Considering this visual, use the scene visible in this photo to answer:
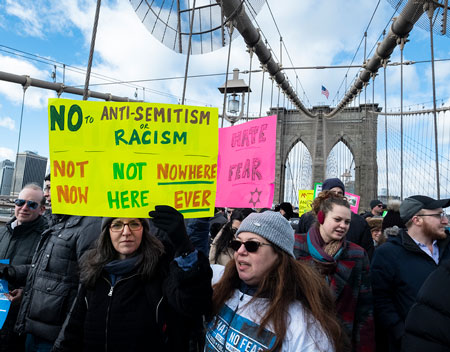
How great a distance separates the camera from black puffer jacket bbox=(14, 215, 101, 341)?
184 centimetres

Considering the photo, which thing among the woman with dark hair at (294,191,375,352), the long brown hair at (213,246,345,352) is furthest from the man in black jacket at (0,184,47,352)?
the woman with dark hair at (294,191,375,352)

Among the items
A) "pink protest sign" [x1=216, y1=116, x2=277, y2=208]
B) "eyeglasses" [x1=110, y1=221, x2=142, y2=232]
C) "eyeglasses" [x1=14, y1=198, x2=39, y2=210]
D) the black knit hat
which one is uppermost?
"pink protest sign" [x1=216, y1=116, x2=277, y2=208]

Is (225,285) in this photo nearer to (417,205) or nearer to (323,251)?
(323,251)

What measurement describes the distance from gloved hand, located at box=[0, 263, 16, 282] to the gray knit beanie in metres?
1.54

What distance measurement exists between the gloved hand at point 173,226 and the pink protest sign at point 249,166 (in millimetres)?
1069

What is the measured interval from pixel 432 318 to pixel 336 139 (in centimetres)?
3551

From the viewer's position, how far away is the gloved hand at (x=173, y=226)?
4.30 ft

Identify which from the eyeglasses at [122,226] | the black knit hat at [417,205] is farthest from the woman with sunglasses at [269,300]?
the black knit hat at [417,205]

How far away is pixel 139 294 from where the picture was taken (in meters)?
1.44

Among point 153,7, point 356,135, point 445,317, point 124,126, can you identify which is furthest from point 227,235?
point 356,135

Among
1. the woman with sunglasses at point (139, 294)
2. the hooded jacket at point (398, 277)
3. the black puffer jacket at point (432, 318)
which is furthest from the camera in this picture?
the hooded jacket at point (398, 277)

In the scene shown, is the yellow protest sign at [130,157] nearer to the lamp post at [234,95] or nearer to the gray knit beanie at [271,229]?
the gray knit beanie at [271,229]

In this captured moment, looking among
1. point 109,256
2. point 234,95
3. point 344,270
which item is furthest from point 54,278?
point 234,95

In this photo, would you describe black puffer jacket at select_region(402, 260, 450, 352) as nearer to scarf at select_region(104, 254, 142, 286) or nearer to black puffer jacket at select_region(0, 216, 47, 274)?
scarf at select_region(104, 254, 142, 286)
